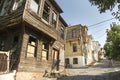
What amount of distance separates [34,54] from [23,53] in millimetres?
1753

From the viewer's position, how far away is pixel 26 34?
1156 centimetres

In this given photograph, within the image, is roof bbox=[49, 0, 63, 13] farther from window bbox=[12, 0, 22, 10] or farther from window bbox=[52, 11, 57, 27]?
window bbox=[12, 0, 22, 10]

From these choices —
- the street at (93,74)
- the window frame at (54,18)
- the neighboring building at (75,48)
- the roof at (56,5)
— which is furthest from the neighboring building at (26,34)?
the neighboring building at (75,48)

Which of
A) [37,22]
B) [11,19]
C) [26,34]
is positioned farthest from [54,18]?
[11,19]

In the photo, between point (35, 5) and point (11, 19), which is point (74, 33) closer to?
point (35, 5)

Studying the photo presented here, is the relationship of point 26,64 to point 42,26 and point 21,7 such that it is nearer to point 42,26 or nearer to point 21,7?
point 42,26

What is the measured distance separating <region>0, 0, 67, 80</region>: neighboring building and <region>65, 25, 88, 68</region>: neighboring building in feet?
55.2

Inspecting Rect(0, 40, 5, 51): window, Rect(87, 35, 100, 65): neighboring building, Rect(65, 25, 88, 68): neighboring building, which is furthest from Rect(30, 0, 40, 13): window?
Rect(87, 35, 100, 65): neighboring building

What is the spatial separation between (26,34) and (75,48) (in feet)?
70.8

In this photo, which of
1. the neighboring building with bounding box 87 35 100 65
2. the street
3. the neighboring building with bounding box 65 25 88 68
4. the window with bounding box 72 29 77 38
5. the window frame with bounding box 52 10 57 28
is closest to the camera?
the street

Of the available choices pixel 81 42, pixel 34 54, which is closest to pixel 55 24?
pixel 34 54

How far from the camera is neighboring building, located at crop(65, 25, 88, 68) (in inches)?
1220

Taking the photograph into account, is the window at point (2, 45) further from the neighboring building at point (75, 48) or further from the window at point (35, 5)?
the neighboring building at point (75, 48)

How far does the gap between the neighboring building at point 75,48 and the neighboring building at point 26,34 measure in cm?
1682
